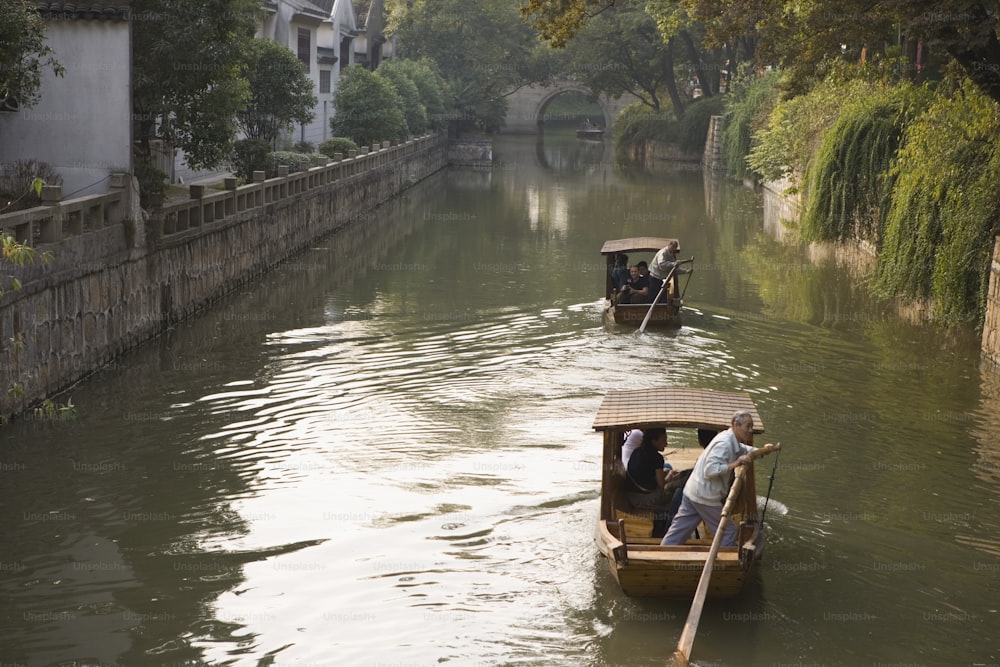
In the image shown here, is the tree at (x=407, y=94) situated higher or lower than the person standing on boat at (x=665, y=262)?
higher

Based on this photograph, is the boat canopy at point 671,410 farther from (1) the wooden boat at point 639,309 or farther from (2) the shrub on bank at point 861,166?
(2) the shrub on bank at point 861,166

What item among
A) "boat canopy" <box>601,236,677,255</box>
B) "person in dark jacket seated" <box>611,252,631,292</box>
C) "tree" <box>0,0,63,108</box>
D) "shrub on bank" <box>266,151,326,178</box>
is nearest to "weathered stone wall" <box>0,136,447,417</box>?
"shrub on bank" <box>266,151,326,178</box>

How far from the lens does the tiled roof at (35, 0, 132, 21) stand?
65.4 ft

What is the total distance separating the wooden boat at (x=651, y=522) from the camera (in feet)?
33.5

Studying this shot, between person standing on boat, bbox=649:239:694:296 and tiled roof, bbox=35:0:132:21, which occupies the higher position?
tiled roof, bbox=35:0:132:21

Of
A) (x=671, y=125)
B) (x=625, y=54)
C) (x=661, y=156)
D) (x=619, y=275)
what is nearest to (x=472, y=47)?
(x=625, y=54)

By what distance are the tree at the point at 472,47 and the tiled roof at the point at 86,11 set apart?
2149 inches

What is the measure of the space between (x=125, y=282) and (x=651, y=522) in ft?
36.4

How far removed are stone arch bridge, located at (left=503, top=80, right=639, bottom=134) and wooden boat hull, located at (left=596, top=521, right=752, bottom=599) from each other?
88.1 meters

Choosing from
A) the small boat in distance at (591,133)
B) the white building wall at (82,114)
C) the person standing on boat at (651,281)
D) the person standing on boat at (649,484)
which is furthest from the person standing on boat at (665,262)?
the small boat in distance at (591,133)

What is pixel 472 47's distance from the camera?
75938 mm

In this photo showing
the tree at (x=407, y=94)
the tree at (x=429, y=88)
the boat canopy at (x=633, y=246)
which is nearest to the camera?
the boat canopy at (x=633, y=246)

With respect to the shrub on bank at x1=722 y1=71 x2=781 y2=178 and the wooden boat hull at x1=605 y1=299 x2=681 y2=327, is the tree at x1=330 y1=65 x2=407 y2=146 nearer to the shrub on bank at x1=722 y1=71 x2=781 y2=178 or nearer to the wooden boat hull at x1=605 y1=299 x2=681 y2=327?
the shrub on bank at x1=722 y1=71 x2=781 y2=178

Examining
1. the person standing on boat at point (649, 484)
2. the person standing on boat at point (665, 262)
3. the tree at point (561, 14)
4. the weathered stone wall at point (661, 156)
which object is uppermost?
the tree at point (561, 14)
